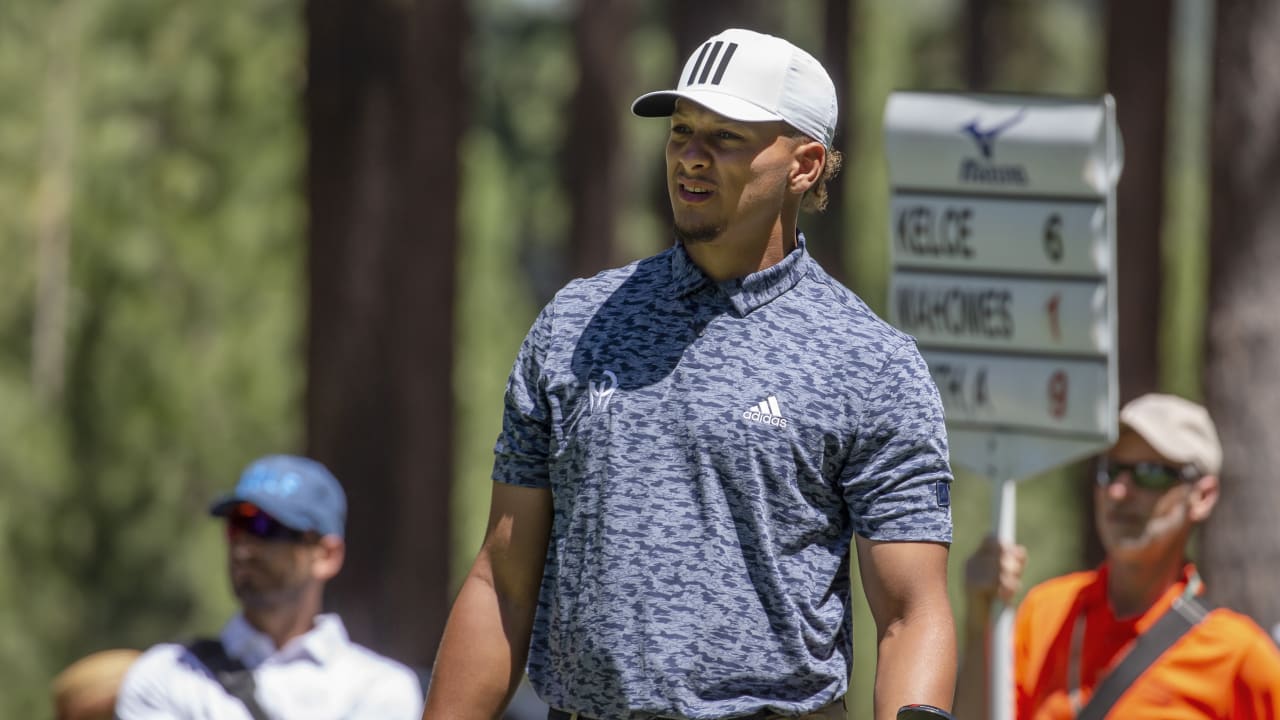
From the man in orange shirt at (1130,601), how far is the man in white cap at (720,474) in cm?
182

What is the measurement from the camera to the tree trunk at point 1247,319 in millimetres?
6832

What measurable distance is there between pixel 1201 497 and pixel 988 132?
1.05 metres

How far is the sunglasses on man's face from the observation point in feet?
16.5

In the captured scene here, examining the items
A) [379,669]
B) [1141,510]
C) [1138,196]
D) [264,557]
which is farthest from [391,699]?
[1138,196]

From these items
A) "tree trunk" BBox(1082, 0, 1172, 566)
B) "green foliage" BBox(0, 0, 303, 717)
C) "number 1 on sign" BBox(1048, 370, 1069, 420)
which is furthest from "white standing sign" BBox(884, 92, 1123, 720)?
"green foliage" BBox(0, 0, 303, 717)

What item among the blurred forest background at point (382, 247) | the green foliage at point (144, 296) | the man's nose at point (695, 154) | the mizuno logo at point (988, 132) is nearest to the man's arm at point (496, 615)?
the man's nose at point (695, 154)

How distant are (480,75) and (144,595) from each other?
505 inches

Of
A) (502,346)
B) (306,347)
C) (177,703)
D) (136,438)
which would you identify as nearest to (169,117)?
(136,438)

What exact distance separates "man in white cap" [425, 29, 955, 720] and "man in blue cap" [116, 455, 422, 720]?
1671 mm

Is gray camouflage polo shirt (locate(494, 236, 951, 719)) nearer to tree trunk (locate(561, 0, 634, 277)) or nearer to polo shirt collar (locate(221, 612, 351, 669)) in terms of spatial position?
polo shirt collar (locate(221, 612, 351, 669))

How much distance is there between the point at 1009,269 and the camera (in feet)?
16.1

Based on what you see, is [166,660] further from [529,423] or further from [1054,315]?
[1054,315]

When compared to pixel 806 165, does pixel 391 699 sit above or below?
below

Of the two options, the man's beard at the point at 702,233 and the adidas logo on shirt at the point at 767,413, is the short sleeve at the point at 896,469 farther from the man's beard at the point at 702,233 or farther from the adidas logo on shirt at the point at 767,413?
the man's beard at the point at 702,233
